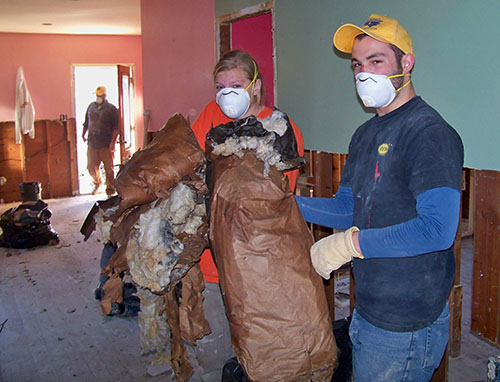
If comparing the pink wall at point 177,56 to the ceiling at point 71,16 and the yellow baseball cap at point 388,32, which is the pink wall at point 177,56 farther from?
the yellow baseball cap at point 388,32

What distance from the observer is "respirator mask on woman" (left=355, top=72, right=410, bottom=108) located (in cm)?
135

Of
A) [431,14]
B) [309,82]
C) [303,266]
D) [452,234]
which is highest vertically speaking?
[431,14]

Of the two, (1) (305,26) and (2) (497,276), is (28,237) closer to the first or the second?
(1) (305,26)

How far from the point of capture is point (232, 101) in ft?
6.22

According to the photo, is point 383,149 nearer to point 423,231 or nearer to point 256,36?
point 423,231

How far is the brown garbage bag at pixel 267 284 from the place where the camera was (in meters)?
1.38

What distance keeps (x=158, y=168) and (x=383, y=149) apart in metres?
0.71

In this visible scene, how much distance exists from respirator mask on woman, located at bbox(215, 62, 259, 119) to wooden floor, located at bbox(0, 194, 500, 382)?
63.2 inches

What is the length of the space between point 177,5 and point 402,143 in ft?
13.6

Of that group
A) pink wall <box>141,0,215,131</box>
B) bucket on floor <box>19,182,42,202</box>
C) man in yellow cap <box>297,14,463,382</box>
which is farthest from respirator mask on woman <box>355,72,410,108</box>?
bucket on floor <box>19,182,42,202</box>

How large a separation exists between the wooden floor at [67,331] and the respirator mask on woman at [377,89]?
1934 mm

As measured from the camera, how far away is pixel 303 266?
56.3 inches

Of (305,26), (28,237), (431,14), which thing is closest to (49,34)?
(28,237)

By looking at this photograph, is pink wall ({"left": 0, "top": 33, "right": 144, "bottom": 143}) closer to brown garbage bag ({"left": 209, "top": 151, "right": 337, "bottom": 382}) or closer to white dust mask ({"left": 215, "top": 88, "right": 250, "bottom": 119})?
white dust mask ({"left": 215, "top": 88, "right": 250, "bottom": 119})
